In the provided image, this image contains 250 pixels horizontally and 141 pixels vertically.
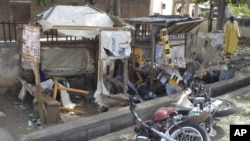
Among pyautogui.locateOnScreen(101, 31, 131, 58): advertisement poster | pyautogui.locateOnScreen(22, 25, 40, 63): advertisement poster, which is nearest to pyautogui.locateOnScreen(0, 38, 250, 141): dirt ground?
pyautogui.locateOnScreen(22, 25, 40, 63): advertisement poster

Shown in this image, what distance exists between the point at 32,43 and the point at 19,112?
5.43 feet

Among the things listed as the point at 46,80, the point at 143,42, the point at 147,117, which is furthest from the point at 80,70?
the point at 147,117

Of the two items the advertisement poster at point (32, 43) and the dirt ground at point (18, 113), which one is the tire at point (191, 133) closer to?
the dirt ground at point (18, 113)

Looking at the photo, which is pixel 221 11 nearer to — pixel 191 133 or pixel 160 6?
pixel 191 133

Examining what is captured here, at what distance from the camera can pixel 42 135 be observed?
4.68m

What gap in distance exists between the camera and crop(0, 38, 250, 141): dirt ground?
577 cm

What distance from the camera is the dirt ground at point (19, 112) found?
227 inches

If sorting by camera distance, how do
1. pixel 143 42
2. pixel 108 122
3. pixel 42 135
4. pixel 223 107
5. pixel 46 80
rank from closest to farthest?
pixel 42 135, pixel 108 122, pixel 223 107, pixel 46 80, pixel 143 42

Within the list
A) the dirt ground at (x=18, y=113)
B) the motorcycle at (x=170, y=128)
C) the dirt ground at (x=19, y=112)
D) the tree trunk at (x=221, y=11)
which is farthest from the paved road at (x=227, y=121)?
the tree trunk at (x=221, y=11)

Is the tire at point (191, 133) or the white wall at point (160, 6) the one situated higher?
the white wall at point (160, 6)

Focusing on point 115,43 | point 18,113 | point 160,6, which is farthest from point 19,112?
point 160,6

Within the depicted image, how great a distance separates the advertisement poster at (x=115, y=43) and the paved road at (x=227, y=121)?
156 cm

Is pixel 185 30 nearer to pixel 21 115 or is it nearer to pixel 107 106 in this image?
pixel 107 106

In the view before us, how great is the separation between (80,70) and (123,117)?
8.78ft
